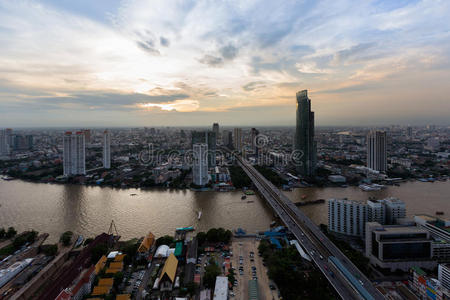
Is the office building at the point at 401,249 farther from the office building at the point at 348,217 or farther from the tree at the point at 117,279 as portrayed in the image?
the tree at the point at 117,279

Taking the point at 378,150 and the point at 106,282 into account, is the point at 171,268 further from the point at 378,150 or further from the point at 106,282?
the point at 378,150

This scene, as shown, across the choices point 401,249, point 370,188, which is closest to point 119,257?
point 401,249

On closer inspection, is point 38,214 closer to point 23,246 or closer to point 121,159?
point 23,246

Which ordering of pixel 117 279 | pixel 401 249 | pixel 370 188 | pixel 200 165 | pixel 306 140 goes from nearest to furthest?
pixel 117 279 < pixel 401 249 < pixel 370 188 < pixel 200 165 < pixel 306 140

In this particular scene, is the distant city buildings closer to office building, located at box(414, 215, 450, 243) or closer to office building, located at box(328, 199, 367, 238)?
office building, located at box(328, 199, 367, 238)

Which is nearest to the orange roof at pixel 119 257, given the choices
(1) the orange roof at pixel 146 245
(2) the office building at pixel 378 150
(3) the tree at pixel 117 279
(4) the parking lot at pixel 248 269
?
(1) the orange roof at pixel 146 245

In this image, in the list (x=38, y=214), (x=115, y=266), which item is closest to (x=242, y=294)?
(x=115, y=266)

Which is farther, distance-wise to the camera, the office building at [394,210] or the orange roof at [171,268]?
the office building at [394,210]
